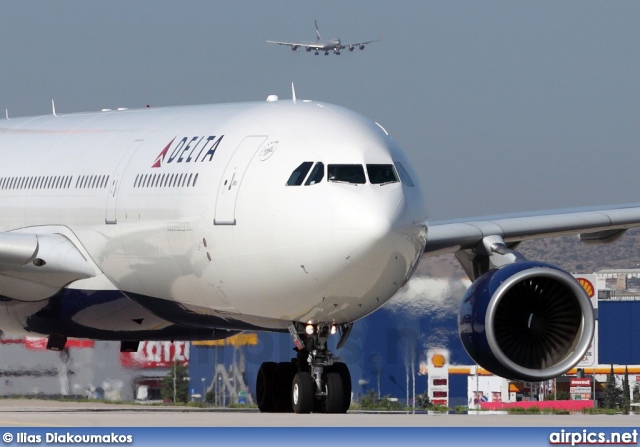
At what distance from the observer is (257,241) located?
20.6m

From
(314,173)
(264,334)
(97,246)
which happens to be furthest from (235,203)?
(264,334)

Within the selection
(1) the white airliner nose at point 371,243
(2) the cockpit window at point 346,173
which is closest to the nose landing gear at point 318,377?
(1) the white airliner nose at point 371,243

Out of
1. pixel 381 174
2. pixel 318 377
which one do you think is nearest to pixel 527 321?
pixel 318 377

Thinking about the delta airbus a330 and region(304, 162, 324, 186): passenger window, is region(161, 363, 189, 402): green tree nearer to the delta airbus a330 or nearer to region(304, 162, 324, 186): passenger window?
the delta airbus a330

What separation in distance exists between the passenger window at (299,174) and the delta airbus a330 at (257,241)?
2 cm

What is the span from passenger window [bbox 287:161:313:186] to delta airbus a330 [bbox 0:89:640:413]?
20 millimetres

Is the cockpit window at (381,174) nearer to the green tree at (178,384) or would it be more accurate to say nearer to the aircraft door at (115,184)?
the aircraft door at (115,184)

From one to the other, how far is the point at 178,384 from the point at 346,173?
12.7m

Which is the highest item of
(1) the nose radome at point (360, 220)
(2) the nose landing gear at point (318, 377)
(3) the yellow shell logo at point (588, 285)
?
(3) the yellow shell logo at point (588, 285)

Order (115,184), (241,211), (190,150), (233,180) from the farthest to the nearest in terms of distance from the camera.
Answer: (115,184) → (190,150) → (233,180) → (241,211)

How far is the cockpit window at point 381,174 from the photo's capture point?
20125 millimetres

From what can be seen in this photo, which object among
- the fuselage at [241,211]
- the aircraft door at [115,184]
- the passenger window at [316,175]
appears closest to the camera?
the fuselage at [241,211]

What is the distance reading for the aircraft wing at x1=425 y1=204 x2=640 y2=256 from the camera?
24.6 meters

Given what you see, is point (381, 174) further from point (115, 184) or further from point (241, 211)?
point (115, 184)
